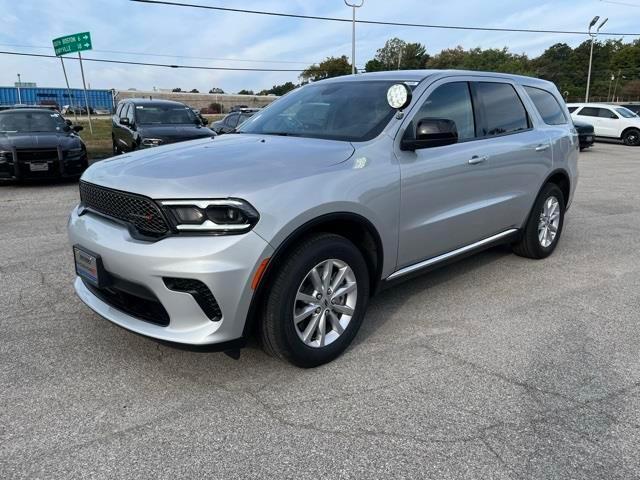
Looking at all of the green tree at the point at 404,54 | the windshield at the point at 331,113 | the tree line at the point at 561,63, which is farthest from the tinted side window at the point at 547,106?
the green tree at the point at 404,54

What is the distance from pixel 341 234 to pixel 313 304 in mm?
498

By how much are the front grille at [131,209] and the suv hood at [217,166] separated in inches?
1.8

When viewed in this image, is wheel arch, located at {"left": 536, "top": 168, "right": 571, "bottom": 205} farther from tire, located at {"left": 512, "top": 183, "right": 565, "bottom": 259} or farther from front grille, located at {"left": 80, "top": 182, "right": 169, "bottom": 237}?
front grille, located at {"left": 80, "top": 182, "right": 169, "bottom": 237}

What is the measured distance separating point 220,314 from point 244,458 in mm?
Result: 699

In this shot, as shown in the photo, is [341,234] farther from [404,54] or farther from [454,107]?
[404,54]

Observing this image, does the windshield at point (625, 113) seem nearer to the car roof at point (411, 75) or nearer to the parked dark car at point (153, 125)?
the parked dark car at point (153, 125)

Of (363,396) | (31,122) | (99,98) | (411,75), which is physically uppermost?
(99,98)

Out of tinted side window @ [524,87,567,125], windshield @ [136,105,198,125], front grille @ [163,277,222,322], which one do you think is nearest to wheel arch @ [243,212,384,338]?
front grille @ [163,277,222,322]

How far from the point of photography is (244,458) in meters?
2.35

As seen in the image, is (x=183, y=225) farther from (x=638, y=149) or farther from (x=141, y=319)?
(x=638, y=149)

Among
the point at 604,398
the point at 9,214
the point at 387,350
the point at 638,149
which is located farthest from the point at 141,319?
the point at 638,149

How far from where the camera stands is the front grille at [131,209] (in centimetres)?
270

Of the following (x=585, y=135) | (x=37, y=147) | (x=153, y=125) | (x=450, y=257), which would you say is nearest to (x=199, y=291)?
(x=450, y=257)

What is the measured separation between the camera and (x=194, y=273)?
2545 millimetres
